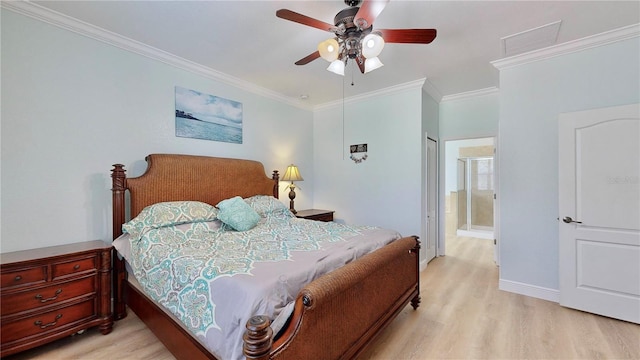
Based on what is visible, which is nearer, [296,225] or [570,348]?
[570,348]

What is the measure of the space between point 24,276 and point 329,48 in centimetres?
270

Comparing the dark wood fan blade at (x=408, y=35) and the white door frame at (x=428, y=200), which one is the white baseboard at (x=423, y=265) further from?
the dark wood fan blade at (x=408, y=35)

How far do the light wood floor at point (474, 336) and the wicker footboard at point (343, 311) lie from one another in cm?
26

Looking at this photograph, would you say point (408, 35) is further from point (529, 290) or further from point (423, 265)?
point (423, 265)

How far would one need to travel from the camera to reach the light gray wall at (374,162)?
374cm

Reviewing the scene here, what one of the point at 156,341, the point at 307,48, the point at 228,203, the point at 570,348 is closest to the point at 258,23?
the point at 307,48

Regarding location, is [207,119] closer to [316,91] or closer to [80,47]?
[80,47]

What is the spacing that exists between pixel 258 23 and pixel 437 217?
3821 millimetres

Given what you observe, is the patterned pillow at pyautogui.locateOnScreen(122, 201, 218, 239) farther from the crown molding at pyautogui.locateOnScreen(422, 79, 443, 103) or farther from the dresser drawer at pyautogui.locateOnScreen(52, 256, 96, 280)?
the crown molding at pyautogui.locateOnScreen(422, 79, 443, 103)

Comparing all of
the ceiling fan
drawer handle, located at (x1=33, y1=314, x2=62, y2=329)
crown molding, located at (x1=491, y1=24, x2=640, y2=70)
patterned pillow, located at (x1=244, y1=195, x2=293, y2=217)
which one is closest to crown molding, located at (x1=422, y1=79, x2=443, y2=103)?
crown molding, located at (x1=491, y1=24, x2=640, y2=70)

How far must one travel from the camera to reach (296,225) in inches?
114

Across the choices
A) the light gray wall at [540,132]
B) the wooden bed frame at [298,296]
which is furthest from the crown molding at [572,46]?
the wooden bed frame at [298,296]

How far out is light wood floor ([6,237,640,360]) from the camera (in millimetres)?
1938

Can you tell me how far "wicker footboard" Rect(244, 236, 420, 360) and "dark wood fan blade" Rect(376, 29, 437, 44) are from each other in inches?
62.6
